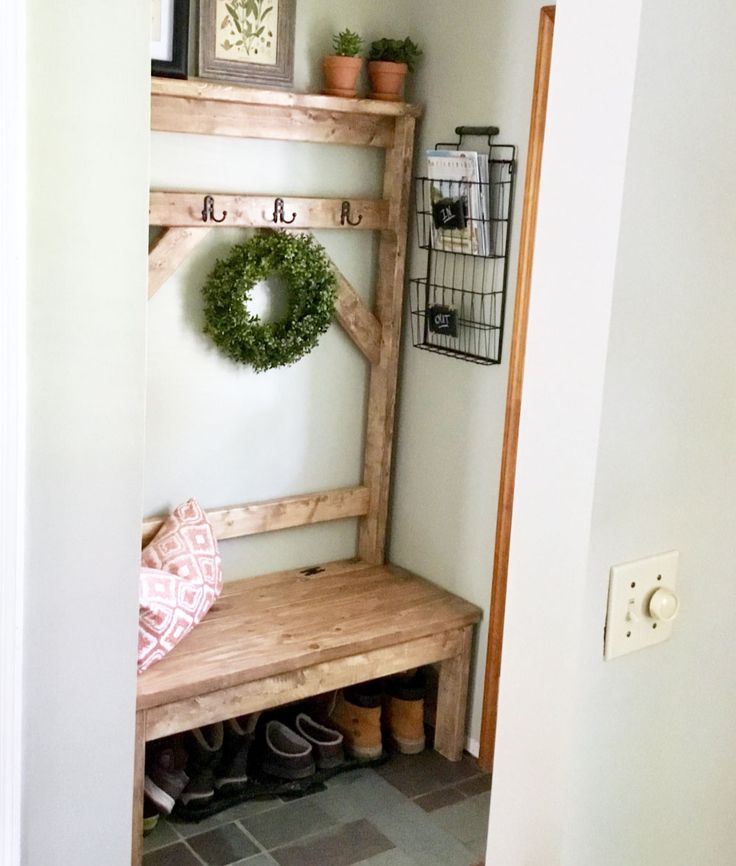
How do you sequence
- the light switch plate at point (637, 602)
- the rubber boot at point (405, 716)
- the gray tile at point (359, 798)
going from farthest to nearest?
the rubber boot at point (405, 716), the gray tile at point (359, 798), the light switch plate at point (637, 602)

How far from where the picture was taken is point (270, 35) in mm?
3268

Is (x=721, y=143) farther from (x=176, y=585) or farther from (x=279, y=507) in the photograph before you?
(x=279, y=507)

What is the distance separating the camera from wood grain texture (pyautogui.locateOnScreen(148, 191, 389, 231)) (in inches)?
124

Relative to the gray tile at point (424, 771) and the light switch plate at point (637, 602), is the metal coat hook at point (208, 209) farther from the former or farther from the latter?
the light switch plate at point (637, 602)

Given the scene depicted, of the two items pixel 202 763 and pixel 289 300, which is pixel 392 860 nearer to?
pixel 202 763

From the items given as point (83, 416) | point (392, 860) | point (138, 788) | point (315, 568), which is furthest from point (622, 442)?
point (315, 568)

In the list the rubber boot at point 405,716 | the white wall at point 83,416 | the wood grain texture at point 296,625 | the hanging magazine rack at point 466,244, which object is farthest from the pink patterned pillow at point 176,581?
the hanging magazine rack at point 466,244

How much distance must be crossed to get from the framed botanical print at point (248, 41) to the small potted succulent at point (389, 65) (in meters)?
0.28

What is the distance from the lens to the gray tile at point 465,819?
3.16 meters

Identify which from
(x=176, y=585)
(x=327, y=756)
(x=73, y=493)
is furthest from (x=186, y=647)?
(x=73, y=493)

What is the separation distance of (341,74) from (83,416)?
1672 mm

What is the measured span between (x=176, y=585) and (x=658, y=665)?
1872 mm

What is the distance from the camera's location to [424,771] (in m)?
3.50

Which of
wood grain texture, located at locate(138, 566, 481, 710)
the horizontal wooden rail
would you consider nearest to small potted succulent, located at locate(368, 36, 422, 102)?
the horizontal wooden rail
